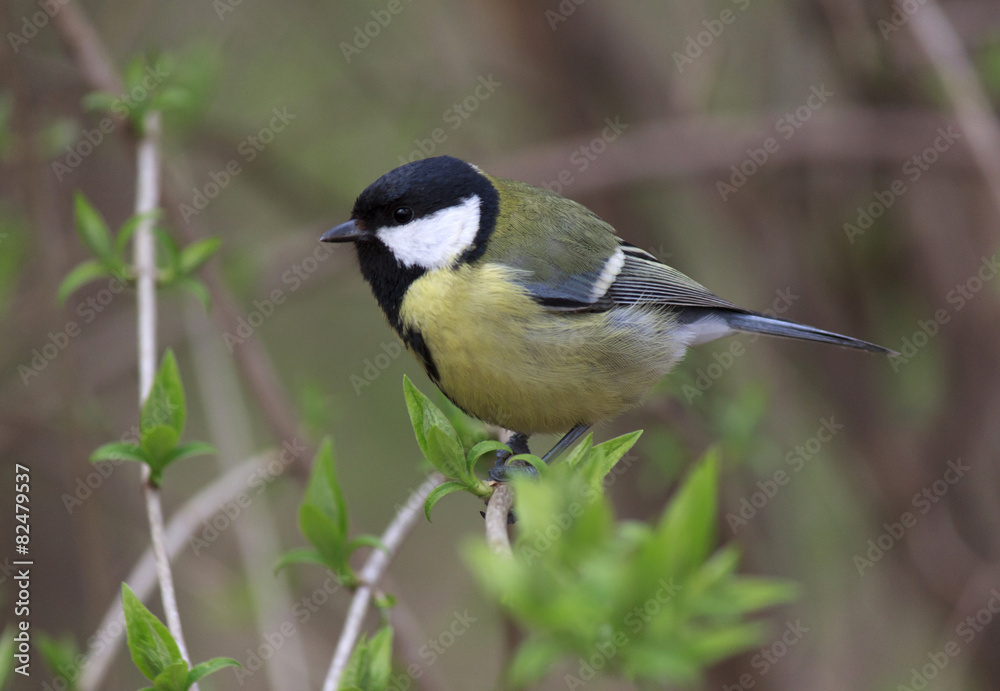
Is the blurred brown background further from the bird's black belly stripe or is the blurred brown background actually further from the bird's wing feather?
the bird's black belly stripe

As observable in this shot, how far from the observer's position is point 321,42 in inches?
161

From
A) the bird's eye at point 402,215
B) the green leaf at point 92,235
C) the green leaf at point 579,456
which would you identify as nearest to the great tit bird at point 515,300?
the bird's eye at point 402,215

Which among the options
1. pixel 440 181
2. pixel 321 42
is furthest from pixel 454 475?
pixel 321 42

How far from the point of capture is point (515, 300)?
2.38 metres

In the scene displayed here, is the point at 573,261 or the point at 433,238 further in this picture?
the point at 573,261

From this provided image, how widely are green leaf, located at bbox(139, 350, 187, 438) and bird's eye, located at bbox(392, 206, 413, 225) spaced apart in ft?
3.14

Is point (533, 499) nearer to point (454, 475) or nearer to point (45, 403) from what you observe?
point (454, 475)

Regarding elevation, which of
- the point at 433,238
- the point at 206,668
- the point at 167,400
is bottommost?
the point at 206,668

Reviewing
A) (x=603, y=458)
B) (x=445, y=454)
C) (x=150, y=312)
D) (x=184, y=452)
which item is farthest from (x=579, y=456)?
(x=150, y=312)

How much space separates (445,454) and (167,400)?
0.61 meters

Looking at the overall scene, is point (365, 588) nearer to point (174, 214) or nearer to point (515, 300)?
point (515, 300)

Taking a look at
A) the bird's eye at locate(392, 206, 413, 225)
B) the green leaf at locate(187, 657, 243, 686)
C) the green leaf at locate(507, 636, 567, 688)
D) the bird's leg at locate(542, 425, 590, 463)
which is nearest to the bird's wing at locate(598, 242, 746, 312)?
the bird's leg at locate(542, 425, 590, 463)

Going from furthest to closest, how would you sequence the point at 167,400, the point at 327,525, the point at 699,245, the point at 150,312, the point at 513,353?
1. the point at 699,245
2. the point at 513,353
3. the point at 150,312
4. the point at 167,400
5. the point at 327,525

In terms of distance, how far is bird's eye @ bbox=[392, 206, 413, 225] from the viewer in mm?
2463
